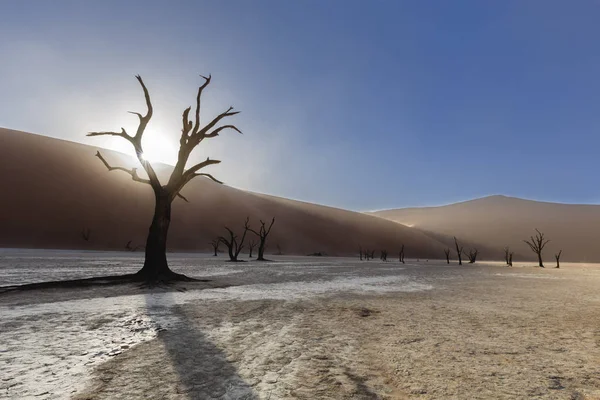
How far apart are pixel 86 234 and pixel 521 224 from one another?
418 feet

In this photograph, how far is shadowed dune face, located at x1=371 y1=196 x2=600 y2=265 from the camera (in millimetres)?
98938

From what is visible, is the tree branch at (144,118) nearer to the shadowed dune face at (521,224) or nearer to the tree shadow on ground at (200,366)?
the tree shadow on ground at (200,366)

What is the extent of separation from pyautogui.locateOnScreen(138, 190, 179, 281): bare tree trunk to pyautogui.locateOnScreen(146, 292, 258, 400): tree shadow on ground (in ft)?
23.8

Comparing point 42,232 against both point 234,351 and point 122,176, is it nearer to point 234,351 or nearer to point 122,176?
point 122,176

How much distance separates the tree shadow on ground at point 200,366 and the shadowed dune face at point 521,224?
10019 centimetres

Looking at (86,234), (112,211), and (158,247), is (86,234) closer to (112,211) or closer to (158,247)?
(112,211)

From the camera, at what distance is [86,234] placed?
177 feet

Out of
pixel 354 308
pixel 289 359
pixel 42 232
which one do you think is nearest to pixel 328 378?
pixel 289 359

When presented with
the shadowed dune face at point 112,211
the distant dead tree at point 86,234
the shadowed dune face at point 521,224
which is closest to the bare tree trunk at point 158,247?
the shadowed dune face at point 112,211

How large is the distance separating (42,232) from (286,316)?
189ft

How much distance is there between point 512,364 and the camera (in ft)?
12.3

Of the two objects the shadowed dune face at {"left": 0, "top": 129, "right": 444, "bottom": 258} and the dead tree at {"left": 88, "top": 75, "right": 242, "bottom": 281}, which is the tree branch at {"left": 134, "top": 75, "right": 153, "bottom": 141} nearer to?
the dead tree at {"left": 88, "top": 75, "right": 242, "bottom": 281}

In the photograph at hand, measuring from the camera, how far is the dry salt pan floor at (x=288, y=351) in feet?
9.80

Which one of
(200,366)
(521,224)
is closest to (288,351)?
(200,366)
